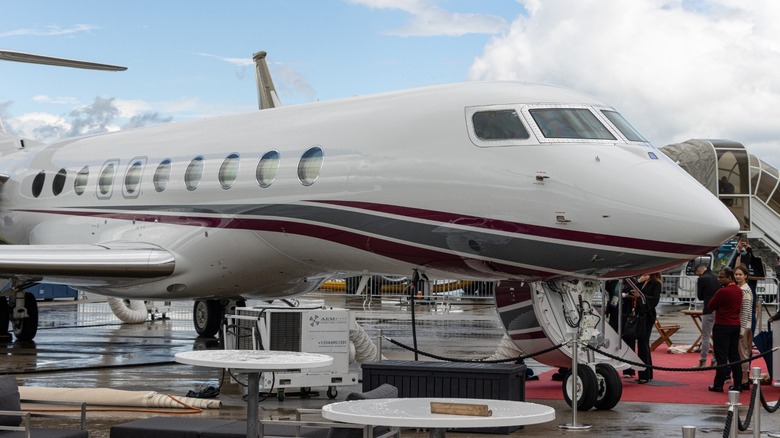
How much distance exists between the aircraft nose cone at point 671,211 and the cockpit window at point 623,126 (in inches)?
38.8

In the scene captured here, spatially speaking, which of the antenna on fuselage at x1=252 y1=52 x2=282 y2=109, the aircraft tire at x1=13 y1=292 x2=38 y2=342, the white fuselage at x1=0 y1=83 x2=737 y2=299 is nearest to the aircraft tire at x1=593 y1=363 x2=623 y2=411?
→ the white fuselage at x1=0 y1=83 x2=737 y2=299

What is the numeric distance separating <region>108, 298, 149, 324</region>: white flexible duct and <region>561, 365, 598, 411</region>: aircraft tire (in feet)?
54.3

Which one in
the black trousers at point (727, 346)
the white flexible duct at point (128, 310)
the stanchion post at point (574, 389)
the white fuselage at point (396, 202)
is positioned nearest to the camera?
the stanchion post at point (574, 389)

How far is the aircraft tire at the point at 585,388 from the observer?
1123cm

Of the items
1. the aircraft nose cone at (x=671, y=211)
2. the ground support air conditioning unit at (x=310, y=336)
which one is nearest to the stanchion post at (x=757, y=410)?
the aircraft nose cone at (x=671, y=211)

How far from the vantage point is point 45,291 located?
1511 inches

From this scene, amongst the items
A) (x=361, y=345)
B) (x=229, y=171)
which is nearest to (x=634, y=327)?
(x=361, y=345)

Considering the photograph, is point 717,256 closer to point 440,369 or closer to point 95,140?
point 95,140

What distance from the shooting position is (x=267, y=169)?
46.5 feet

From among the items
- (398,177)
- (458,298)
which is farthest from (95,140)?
(458,298)

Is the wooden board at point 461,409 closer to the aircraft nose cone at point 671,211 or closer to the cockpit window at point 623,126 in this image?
the aircraft nose cone at point 671,211

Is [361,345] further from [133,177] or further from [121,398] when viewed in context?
[133,177]

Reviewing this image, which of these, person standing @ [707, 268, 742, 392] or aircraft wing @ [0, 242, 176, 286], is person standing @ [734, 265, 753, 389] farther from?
aircraft wing @ [0, 242, 176, 286]

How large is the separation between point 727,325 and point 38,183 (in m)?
11.8
